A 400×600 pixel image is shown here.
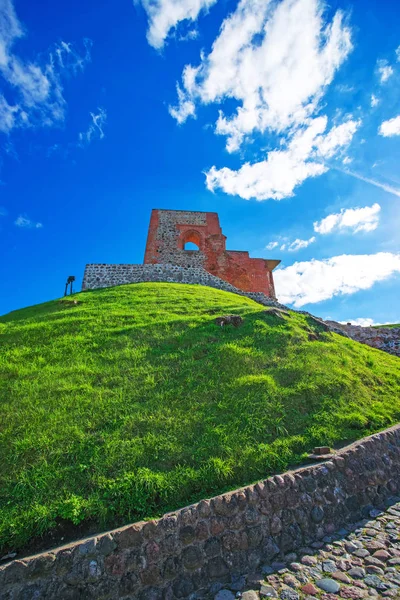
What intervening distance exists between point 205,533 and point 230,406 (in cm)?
286

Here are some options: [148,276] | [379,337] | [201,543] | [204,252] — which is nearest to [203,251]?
[204,252]

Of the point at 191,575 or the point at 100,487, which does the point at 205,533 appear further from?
the point at 100,487

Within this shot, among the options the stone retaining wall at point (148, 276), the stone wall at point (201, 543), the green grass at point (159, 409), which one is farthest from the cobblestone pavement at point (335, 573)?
the stone retaining wall at point (148, 276)

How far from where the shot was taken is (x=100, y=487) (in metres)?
4.72

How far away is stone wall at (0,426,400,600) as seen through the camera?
3.55 meters

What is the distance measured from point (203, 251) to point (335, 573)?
26.0m

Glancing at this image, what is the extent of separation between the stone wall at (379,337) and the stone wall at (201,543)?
14.0 metres

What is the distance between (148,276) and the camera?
856 inches

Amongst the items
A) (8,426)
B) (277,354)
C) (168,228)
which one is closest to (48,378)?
(8,426)

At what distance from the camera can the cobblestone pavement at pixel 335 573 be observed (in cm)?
351

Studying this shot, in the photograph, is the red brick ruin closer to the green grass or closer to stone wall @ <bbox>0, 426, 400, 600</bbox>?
the green grass

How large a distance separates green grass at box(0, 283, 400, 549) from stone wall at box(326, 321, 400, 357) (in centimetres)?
667

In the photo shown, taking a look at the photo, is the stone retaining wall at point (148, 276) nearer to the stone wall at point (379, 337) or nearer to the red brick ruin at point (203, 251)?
the red brick ruin at point (203, 251)

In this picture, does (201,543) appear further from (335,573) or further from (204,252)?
(204,252)
